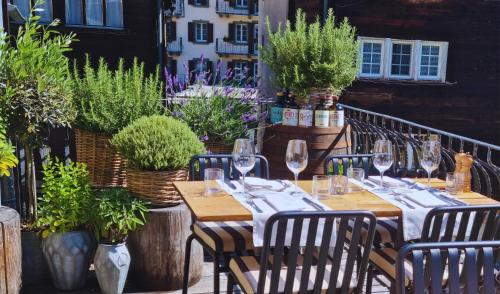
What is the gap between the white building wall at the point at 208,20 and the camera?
3256cm

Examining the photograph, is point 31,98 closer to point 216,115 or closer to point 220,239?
point 220,239

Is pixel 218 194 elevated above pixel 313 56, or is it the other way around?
pixel 313 56

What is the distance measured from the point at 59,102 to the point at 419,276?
7.62ft

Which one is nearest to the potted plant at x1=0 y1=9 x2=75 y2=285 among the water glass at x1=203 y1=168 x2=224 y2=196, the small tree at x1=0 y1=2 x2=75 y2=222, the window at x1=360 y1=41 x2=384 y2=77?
the small tree at x1=0 y1=2 x2=75 y2=222

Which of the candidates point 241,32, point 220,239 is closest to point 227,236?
point 220,239

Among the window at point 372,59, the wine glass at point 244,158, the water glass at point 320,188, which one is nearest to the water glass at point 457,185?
the water glass at point 320,188

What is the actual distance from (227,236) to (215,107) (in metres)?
1.84

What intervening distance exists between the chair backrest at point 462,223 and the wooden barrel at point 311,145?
1950 mm

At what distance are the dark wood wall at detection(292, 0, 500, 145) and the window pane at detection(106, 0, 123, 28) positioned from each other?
4.58 metres

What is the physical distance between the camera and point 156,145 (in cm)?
291

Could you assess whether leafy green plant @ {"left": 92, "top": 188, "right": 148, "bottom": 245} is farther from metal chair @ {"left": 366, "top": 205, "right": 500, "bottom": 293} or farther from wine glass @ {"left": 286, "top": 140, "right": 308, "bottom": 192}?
metal chair @ {"left": 366, "top": 205, "right": 500, "bottom": 293}

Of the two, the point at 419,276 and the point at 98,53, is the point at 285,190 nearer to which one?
the point at 419,276

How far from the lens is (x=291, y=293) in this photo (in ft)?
6.45

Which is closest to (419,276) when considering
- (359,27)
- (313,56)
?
(313,56)
